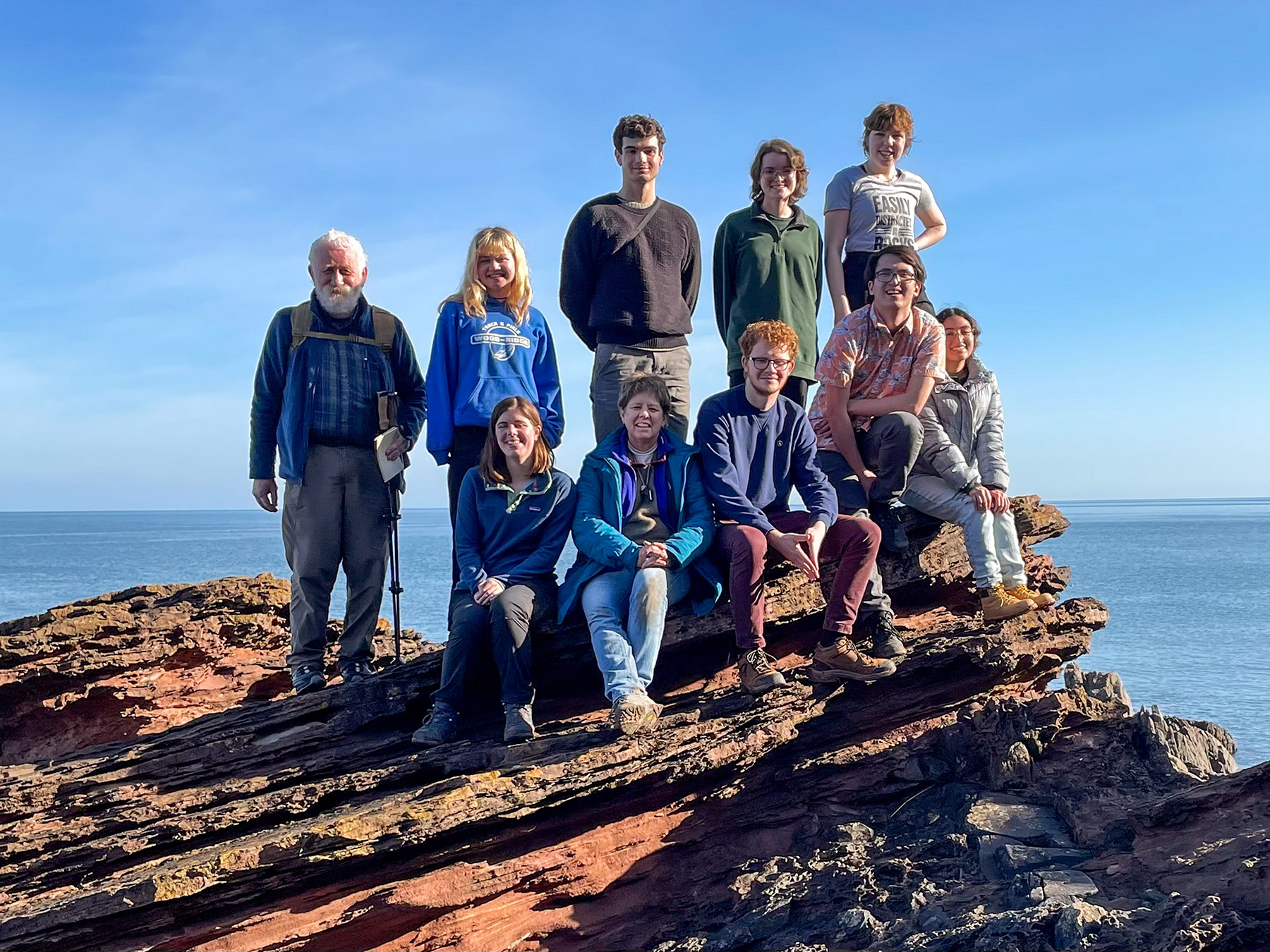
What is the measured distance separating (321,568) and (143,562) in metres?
64.5

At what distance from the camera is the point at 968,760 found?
6.30 meters

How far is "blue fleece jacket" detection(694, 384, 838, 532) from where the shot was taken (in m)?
6.27

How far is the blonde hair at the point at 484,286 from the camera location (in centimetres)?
655

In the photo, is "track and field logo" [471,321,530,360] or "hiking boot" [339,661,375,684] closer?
"track and field logo" [471,321,530,360]

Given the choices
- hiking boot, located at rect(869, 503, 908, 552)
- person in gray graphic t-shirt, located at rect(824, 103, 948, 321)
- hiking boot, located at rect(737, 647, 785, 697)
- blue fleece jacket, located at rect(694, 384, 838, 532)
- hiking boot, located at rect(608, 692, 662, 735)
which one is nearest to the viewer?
hiking boot, located at rect(608, 692, 662, 735)

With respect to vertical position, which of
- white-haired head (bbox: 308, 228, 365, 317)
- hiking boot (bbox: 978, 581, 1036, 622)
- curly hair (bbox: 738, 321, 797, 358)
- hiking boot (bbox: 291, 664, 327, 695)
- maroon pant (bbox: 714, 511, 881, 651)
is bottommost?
hiking boot (bbox: 291, 664, 327, 695)

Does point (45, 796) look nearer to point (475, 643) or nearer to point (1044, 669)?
point (475, 643)

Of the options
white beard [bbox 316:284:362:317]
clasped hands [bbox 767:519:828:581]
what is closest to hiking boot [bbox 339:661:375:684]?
white beard [bbox 316:284:362:317]

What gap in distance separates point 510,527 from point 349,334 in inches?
76.2

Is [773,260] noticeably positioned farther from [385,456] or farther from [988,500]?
[385,456]

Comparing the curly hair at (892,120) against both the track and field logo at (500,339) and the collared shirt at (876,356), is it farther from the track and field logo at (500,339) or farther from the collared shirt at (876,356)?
the track and field logo at (500,339)

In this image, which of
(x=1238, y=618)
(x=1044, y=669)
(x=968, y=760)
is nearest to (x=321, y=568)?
(x=968, y=760)

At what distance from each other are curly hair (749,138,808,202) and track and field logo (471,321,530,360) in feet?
7.52

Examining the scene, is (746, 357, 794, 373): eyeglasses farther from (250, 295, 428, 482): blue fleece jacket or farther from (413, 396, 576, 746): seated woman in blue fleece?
(250, 295, 428, 482): blue fleece jacket
